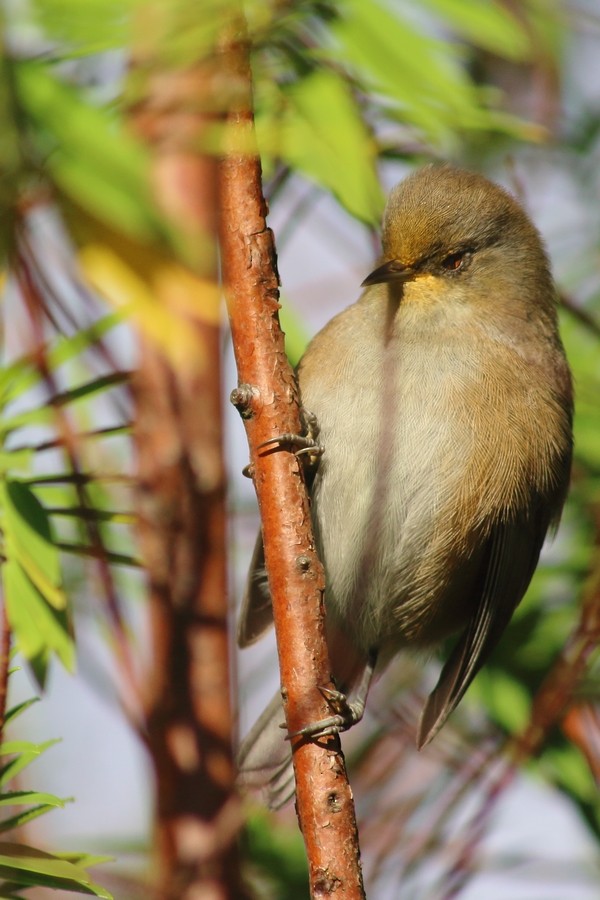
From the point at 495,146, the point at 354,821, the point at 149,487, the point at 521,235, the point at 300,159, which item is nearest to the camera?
the point at 354,821

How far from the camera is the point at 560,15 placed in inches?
116

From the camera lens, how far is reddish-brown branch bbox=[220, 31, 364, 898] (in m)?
2.03

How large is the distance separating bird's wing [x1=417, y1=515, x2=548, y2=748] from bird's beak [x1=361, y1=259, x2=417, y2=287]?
0.79 m

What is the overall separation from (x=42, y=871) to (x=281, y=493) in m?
0.83

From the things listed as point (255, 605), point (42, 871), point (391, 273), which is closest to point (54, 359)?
point (42, 871)

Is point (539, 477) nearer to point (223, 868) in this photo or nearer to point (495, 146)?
point (223, 868)

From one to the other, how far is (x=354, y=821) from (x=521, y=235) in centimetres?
225

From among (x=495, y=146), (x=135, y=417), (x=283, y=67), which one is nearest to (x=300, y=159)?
(x=283, y=67)

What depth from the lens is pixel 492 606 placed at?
327 centimetres

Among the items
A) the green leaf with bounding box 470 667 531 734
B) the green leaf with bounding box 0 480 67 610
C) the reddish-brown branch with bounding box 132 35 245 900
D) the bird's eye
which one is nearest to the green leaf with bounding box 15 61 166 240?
the green leaf with bounding box 0 480 67 610

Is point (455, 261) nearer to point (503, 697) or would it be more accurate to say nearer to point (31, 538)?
point (503, 697)

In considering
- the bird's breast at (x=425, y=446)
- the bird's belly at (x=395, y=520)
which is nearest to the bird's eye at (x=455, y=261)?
the bird's breast at (x=425, y=446)

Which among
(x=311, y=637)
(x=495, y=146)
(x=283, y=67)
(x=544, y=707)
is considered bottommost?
(x=311, y=637)

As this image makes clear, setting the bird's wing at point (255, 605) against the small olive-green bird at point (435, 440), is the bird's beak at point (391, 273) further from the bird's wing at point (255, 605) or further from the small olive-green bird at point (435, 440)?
the bird's wing at point (255, 605)
